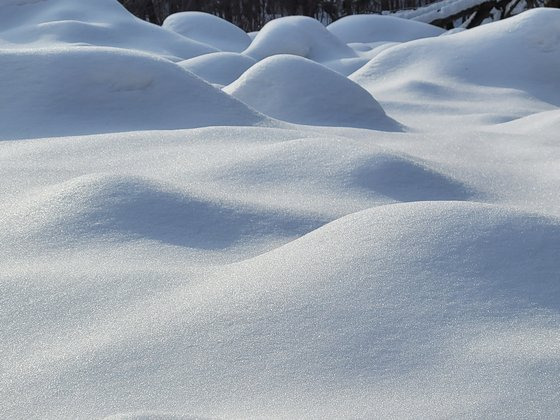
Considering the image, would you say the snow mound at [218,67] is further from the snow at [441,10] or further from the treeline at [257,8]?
the treeline at [257,8]

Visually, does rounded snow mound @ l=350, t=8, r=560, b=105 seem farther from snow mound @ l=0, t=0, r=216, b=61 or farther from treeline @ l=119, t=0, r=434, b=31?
treeline @ l=119, t=0, r=434, b=31

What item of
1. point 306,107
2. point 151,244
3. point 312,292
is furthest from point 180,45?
point 312,292

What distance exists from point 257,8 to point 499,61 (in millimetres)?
7471

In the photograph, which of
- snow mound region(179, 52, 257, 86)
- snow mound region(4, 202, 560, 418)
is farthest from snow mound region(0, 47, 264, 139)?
snow mound region(179, 52, 257, 86)

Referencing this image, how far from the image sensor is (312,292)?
4.19 ft

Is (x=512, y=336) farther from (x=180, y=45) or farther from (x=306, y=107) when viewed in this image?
(x=180, y=45)

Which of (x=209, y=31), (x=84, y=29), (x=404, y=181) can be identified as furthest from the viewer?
(x=209, y=31)

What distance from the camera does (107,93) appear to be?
328 cm

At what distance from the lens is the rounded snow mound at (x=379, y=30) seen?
Result: 336 inches

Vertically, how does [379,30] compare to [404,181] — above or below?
below

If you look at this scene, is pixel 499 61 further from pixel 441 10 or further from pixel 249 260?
pixel 441 10

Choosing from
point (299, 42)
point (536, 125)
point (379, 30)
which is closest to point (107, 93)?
point (536, 125)

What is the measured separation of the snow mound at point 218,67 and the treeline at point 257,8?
6664 millimetres

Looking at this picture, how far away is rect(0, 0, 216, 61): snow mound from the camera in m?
6.29
